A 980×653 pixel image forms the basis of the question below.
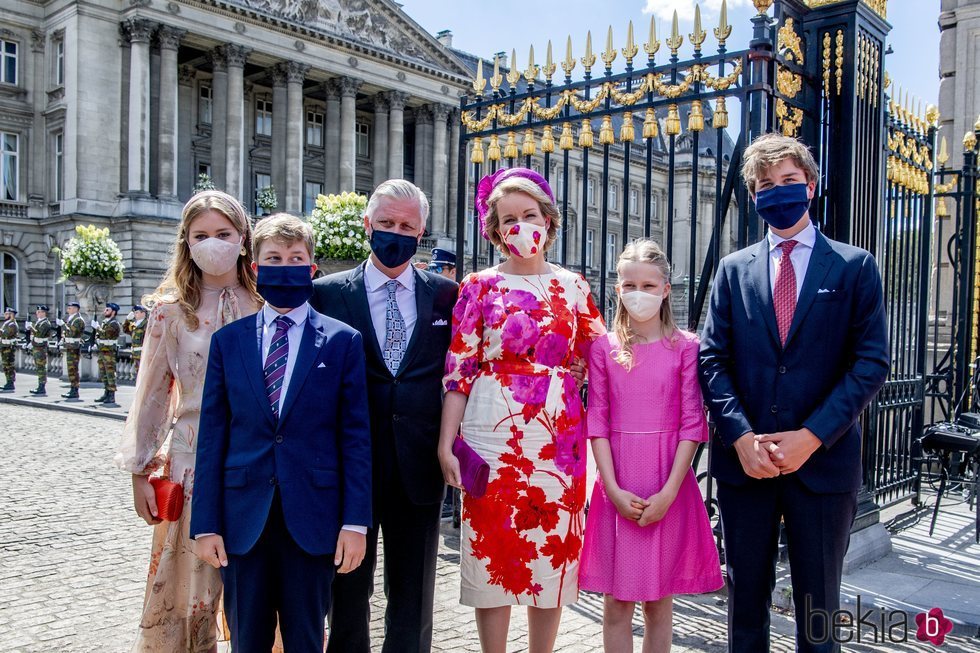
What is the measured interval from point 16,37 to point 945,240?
1442 inches

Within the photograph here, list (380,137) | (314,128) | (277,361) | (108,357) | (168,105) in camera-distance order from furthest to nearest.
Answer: (380,137) → (314,128) → (168,105) → (108,357) → (277,361)

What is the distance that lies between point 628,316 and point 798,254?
0.74 m

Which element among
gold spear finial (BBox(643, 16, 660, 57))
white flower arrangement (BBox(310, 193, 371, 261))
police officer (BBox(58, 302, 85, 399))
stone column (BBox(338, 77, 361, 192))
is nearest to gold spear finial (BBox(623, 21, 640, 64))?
gold spear finial (BBox(643, 16, 660, 57))

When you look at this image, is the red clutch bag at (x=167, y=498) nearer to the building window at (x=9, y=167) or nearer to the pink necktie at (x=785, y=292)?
the pink necktie at (x=785, y=292)

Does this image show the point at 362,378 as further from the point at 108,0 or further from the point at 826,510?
the point at 108,0

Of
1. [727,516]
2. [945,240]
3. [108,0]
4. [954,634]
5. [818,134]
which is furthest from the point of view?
[108,0]

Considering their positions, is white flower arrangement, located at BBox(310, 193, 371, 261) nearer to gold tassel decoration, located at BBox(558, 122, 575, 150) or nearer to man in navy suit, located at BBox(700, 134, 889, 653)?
gold tassel decoration, located at BBox(558, 122, 575, 150)

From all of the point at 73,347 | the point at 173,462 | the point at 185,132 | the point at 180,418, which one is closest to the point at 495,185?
the point at 180,418

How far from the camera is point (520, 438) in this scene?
10.9 feet

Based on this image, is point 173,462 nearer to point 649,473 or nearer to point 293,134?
point 649,473

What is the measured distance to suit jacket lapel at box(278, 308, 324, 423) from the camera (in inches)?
115

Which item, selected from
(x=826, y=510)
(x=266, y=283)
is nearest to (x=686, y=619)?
(x=826, y=510)

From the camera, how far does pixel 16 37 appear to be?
3428 cm

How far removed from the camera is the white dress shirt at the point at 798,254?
3.37 m
